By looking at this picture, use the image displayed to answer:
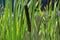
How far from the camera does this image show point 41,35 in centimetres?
104

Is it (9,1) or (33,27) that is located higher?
(9,1)

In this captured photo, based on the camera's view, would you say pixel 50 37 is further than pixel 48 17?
No

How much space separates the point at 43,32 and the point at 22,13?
187 mm

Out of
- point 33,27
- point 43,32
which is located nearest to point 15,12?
point 33,27

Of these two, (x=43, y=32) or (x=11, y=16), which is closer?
(x=11, y=16)

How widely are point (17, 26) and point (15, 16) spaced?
0.21 ft

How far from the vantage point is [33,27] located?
95 cm

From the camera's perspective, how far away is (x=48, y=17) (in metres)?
1.08

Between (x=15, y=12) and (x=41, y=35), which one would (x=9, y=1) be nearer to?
(x=15, y=12)

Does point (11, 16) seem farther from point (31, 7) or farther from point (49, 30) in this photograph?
point (49, 30)

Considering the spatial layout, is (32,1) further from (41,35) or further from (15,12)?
(41,35)

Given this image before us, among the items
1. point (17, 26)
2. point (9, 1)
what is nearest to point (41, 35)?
point (17, 26)

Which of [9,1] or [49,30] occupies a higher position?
[9,1]

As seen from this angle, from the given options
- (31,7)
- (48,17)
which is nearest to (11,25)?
(31,7)
